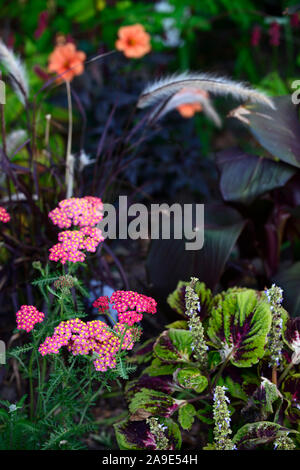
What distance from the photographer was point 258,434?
118 centimetres

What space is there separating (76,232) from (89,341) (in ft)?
0.89

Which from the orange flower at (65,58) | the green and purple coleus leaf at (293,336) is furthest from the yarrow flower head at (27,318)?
the orange flower at (65,58)

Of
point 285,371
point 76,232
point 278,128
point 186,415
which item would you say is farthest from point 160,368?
point 278,128

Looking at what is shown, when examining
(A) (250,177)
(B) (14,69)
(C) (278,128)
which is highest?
(B) (14,69)

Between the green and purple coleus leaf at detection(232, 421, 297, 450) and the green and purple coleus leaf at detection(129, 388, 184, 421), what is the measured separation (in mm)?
180

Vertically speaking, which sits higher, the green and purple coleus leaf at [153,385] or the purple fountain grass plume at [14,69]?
the purple fountain grass plume at [14,69]

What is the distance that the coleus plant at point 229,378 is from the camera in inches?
47.2

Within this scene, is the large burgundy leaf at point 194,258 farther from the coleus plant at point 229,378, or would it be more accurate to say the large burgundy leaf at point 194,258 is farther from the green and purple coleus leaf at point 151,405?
the green and purple coleus leaf at point 151,405

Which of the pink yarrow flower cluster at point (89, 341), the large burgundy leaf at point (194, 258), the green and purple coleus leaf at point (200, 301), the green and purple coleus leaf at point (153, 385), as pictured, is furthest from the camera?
the large burgundy leaf at point (194, 258)

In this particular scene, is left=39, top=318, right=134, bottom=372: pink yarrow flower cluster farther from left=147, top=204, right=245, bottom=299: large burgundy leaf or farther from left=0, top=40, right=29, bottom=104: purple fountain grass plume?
left=0, top=40, right=29, bottom=104: purple fountain grass plume

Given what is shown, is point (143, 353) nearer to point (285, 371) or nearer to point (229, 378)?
point (229, 378)

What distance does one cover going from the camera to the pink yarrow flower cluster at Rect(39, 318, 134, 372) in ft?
3.47

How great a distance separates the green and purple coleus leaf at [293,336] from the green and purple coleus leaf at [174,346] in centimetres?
25

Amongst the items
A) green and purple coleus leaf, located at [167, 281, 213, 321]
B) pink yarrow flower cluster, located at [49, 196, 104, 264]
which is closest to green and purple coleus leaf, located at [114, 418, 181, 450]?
green and purple coleus leaf, located at [167, 281, 213, 321]
